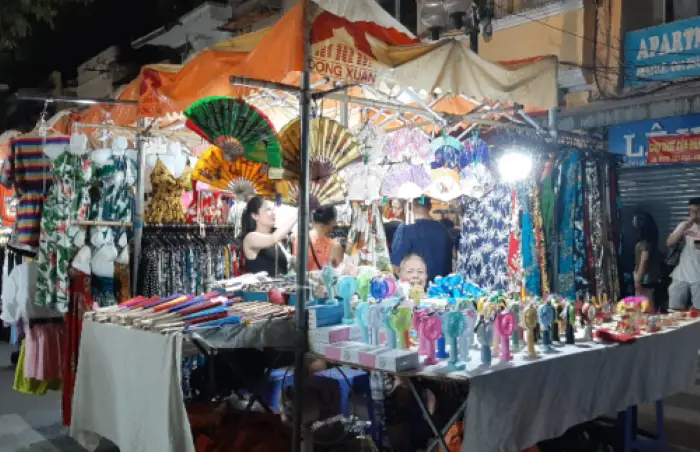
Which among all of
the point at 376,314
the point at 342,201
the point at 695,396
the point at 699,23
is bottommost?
the point at 695,396

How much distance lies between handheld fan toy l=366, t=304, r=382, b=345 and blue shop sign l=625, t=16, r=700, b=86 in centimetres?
735

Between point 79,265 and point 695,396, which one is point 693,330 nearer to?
point 695,396

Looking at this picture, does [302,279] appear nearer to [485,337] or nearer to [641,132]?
[485,337]

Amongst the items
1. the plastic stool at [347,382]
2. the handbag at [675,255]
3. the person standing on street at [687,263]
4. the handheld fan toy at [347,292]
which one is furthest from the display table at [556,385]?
the handbag at [675,255]

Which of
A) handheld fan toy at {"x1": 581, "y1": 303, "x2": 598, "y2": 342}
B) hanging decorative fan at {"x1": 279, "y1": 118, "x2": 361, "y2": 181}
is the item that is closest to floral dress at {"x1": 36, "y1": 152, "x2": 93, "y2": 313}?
Answer: hanging decorative fan at {"x1": 279, "y1": 118, "x2": 361, "y2": 181}

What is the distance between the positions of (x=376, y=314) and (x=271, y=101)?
287 cm

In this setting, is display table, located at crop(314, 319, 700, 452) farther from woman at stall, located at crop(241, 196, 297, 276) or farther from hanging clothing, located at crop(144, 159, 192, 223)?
hanging clothing, located at crop(144, 159, 192, 223)

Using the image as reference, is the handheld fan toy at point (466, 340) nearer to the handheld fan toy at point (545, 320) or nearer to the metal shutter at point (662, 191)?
the handheld fan toy at point (545, 320)

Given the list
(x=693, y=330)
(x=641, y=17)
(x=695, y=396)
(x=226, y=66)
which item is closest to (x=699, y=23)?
(x=641, y=17)

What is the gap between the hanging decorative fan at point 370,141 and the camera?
19.4ft

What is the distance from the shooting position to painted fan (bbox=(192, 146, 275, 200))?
19.6ft

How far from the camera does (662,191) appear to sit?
9.59m

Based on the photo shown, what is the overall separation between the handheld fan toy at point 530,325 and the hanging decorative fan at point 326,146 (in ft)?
6.16

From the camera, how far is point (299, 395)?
3.83 metres
